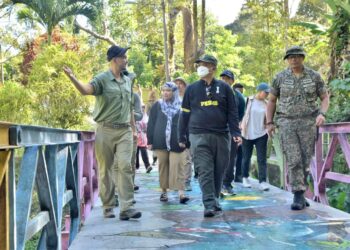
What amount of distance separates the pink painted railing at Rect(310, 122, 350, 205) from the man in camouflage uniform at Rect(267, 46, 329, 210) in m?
0.27

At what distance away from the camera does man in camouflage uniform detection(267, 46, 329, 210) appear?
5867 mm

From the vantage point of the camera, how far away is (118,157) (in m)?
5.55

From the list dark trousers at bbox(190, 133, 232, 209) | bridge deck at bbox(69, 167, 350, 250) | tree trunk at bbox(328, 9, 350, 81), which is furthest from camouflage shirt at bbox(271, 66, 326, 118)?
tree trunk at bbox(328, 9, 350, 81)

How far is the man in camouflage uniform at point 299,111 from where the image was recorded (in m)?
5.87

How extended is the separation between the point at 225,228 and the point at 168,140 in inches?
92.0

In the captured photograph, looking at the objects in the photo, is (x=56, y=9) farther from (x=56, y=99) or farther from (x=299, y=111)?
(x=299, y=111)

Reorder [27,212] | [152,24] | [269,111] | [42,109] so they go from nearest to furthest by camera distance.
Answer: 1. [27,212]
2. [269,111]
3. [42,109]
4. [152,24]

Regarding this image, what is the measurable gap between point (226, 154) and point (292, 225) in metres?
1.09

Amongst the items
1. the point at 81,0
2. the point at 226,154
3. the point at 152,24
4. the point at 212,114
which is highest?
the point at 81,0

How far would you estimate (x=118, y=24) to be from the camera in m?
35.3

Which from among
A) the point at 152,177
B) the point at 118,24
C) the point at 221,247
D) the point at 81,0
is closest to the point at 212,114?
the point at 221,247

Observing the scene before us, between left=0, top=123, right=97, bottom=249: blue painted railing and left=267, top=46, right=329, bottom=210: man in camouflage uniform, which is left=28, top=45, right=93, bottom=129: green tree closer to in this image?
left=0, top=123, right=97, bottom=249: blue painted railing

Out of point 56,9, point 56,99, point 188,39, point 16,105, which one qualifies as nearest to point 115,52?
point 56,99

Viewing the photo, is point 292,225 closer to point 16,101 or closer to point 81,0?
point 16,101
